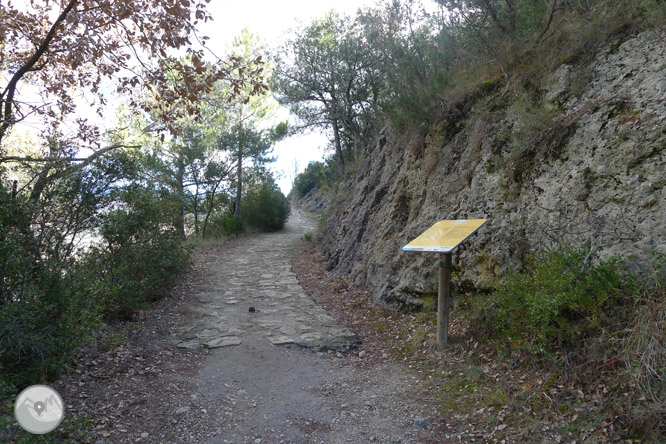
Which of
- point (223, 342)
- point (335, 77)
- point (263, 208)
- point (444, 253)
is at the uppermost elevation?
point (335, 77)

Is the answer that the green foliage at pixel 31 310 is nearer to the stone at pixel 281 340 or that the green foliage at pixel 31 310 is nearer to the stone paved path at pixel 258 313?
the stone paved path at pixel 258 313

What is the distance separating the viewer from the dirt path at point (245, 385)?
150 inches

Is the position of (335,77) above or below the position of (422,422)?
above

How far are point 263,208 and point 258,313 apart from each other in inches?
581

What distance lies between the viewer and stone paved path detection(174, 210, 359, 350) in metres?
6.14

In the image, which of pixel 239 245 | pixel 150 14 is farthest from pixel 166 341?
pixel 239 245

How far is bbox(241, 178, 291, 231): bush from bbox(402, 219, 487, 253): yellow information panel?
17.0m

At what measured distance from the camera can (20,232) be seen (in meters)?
4.43

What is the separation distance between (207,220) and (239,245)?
389cm

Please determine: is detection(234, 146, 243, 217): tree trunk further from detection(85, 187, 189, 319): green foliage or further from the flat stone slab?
the flat stone slab

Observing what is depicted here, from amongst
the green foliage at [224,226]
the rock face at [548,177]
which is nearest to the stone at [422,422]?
the rock face at [548,177]

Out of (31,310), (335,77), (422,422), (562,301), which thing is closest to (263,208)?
(335,77)

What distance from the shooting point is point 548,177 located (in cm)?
550

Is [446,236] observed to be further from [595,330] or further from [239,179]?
[239,179]
